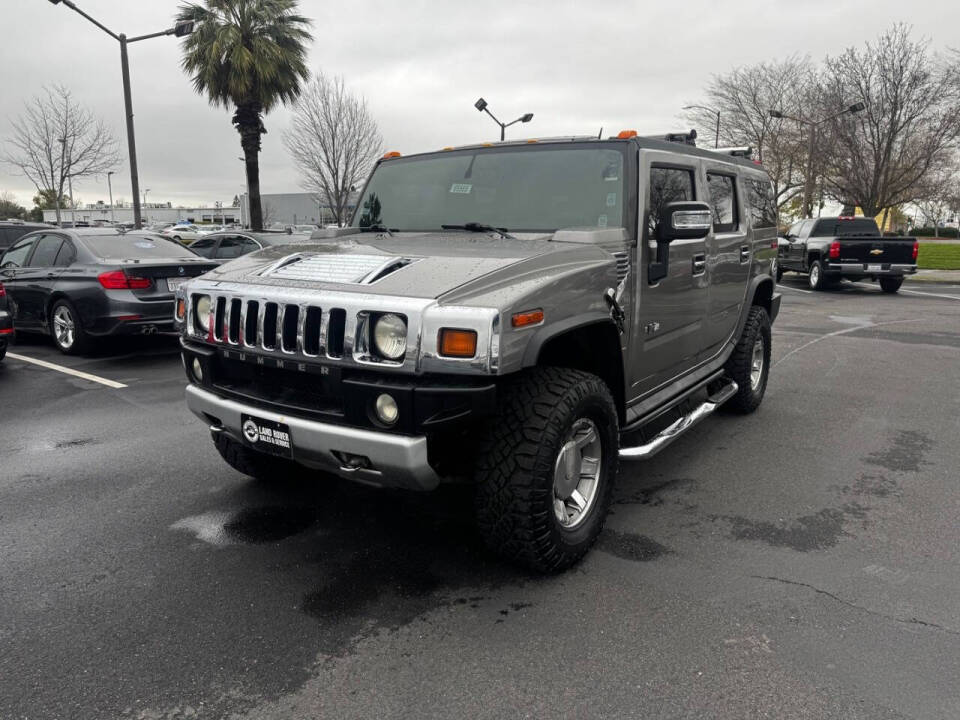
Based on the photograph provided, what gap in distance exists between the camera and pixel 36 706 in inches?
92.3

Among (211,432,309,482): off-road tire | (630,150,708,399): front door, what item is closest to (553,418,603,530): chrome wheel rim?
(630,150,708,399): front door

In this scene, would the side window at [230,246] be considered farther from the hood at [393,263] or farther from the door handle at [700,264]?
the door handle at [700,264]

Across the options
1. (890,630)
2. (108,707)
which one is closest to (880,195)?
(890,630)

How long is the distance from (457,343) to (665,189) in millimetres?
2000

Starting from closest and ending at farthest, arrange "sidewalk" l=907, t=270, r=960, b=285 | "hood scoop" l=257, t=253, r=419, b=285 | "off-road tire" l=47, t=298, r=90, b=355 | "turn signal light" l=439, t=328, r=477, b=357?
"turn signal light" l=439, t=328, r=477, b=357 < "hood scoop" l=257, t=253, r=419, b=285 < "off-road tire" l=47, t=298, r=90, b=355 < "sidewalk" l=907, t=270, r=960, b=285

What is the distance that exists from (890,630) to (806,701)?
0.67 meters

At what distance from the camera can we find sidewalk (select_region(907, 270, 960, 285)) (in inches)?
809

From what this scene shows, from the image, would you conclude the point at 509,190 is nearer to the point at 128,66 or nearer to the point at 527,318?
the point at 527,318

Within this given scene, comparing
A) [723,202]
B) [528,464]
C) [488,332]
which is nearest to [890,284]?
[723,202]

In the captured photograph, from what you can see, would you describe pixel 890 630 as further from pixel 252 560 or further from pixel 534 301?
pixel 252 560

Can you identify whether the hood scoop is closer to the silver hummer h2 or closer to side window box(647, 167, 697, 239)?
the silver hummer h2

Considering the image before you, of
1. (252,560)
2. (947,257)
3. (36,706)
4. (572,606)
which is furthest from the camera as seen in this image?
(947,257)

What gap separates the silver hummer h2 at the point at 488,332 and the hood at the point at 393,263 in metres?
0.01

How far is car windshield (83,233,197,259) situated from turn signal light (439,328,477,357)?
7123 mm
